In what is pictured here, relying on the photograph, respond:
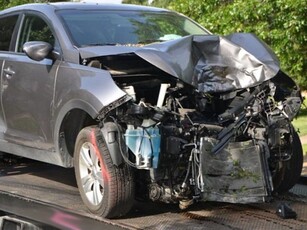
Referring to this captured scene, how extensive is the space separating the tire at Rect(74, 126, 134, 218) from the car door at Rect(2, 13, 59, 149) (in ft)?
1.98

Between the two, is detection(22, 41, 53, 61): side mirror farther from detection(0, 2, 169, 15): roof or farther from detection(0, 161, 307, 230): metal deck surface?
detection(0, 161, 307, 230): metal deck surface

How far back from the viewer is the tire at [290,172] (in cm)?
479

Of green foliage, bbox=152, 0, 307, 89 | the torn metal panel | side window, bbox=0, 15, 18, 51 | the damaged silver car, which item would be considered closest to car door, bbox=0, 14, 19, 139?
side window, bbox=0, 15, 18, 51

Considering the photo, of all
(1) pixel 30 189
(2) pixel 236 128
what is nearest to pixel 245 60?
(2) pixel 236 128

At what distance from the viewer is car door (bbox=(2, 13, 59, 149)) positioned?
4.99 meters

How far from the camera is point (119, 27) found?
5.38m

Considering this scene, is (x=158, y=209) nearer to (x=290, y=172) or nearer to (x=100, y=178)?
(x=100, y=178)

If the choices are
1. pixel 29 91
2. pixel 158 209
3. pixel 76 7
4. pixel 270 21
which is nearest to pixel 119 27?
pixel 76 7

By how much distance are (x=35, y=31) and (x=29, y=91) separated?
0.70m

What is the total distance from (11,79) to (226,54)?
2144mm

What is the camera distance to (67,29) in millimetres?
5082

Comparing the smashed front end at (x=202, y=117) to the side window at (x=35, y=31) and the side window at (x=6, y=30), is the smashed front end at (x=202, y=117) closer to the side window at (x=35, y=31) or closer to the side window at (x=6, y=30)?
the side window at (x=35, y=31)

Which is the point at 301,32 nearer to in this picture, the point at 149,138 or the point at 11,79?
the point at 11,79

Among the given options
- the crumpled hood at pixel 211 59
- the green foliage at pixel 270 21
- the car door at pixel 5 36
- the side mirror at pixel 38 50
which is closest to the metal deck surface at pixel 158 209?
the car door at pixel 5 36
